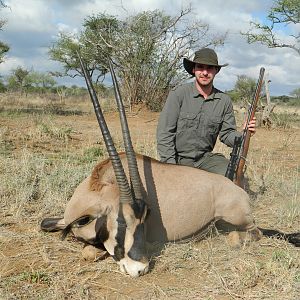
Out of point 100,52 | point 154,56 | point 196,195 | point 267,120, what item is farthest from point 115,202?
point 100,52

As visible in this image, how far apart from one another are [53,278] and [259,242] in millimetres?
1917

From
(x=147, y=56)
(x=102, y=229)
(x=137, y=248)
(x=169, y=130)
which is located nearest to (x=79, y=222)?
(x=102, y=229)

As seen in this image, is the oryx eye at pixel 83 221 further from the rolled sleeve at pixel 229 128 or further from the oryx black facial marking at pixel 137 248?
the rolled sleeve at pixel 229 128

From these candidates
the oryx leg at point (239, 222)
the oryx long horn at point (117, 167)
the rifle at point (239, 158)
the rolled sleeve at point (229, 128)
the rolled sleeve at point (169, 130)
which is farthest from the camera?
the rolled sleeve at point (229, 128)

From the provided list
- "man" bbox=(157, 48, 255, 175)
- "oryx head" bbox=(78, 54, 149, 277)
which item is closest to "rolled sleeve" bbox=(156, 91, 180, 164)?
"man" bbox=(157, 48, 255, 175)

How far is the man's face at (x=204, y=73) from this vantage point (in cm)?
512

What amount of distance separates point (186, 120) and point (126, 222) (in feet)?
7.32

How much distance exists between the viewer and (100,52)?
21.5 meters

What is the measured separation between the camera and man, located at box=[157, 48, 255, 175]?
5.12 meters

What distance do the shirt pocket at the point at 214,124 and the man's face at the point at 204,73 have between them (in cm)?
42

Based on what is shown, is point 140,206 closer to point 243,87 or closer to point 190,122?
point 190,122

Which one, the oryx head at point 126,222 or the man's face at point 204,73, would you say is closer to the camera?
the oryx head at point 126,222

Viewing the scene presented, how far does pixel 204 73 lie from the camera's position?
5.12 meters

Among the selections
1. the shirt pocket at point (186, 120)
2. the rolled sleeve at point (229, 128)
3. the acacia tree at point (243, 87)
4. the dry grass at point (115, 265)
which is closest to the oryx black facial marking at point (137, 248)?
the dry grass at point (115, 265)
